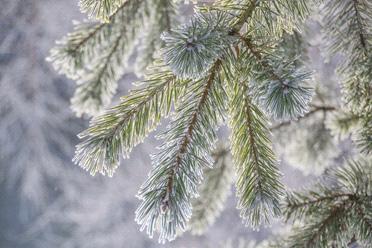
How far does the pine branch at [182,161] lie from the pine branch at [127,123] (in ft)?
0.09

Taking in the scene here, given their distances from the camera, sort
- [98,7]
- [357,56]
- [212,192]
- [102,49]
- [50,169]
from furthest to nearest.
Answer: [50,169] < [212,192] < [102,49] < [357,56] < [98,7]

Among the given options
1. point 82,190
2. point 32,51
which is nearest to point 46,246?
point 82,190

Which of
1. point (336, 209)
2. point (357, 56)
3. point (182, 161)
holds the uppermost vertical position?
point (357, 56)

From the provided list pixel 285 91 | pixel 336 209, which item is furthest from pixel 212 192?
pixel 285 91

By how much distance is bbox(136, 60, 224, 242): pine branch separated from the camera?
575mm

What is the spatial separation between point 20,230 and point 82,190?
774 millimetres

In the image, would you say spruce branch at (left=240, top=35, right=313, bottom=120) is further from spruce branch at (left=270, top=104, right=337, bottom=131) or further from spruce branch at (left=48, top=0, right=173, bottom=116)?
spruce branch at (left=270, top=104, right=337, bottom=131)

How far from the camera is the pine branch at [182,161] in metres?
0.58

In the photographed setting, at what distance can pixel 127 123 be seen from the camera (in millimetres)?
646

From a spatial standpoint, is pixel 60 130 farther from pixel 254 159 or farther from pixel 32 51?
pixel 254 159

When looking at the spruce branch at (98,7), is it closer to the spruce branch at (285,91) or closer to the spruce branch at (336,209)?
the spruce branch at (285,91)

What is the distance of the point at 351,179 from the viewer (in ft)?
3.03

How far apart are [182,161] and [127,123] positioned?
0.09m

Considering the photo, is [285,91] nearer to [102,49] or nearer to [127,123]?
[127,123]
